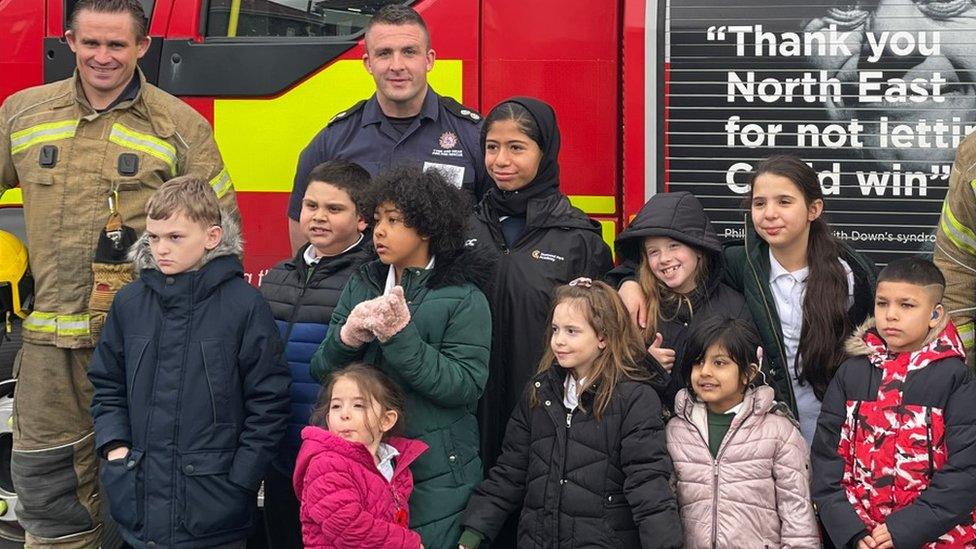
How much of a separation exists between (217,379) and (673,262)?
1365 millimetres

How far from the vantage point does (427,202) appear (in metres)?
3.48

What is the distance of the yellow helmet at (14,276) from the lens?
13.5 ft

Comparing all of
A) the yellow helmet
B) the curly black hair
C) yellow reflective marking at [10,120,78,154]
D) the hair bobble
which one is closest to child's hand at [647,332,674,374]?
the hair bobble

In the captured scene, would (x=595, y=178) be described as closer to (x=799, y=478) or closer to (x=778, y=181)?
(x=778, y=181)

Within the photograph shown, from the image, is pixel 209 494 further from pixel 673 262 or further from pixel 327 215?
pixel 673 262

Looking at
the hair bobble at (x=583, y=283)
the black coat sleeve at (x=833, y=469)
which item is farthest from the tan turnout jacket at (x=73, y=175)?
the black coat sleeve at (x=833, y=469)

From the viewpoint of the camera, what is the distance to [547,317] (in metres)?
3.76

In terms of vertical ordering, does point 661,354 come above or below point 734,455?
above

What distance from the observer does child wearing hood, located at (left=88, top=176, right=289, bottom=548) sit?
3.44m

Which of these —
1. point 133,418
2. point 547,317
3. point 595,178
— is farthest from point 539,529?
point 595,178

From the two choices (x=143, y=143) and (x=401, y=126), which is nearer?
(x=143, y=143)

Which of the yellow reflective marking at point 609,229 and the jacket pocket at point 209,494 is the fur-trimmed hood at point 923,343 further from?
the jacket pocket at point 209,494

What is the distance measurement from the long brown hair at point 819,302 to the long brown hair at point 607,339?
49 cm

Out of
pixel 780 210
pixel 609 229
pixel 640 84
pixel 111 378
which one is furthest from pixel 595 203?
pixel 111 378
